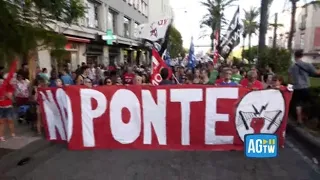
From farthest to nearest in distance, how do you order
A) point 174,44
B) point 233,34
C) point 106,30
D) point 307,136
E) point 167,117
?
point 174,44, point 106,30, point 233,34, point 307,136, point 167,117

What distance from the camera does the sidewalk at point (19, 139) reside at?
610 cm

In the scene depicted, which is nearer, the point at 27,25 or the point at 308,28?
the point at 27,25

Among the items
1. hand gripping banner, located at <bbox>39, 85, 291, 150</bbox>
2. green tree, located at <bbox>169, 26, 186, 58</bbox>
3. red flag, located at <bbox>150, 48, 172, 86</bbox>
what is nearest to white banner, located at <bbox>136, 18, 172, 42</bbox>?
red flag, located at <bbox>150, 48, 172, 86</bbox>

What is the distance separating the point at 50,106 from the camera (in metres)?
6.66

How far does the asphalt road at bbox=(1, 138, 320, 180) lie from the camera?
487 cm

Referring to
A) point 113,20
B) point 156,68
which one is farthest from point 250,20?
point 156,68

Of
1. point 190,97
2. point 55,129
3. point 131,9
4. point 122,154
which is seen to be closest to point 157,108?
point 190,97

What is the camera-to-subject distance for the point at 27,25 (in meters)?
Result: 3.32

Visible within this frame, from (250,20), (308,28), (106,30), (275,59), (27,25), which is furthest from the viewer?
(250,20)

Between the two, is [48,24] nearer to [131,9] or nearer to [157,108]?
[157,108]

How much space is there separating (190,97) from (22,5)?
346 cm

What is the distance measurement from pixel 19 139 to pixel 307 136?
5.72 metres

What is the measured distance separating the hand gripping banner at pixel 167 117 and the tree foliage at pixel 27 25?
2712 millimetres

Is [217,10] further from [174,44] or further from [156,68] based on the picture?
[156,68]
